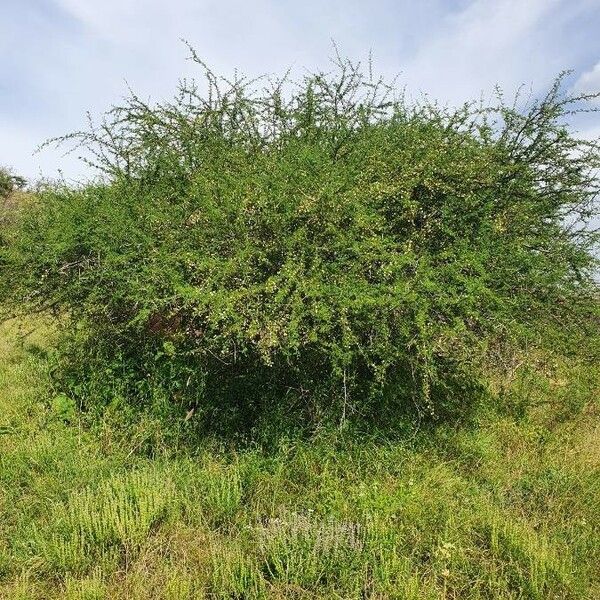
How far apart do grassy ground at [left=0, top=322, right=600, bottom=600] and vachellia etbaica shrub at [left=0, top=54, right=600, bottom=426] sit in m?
0.61

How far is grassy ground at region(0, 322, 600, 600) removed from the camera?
3510 mm

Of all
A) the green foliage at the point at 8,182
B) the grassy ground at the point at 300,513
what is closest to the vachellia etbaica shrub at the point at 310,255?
the grassy ground at the point at 300,513

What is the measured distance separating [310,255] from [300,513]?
2080mm

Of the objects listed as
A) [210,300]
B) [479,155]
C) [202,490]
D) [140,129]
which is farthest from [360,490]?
[140,129]

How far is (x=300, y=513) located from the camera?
4.21 m

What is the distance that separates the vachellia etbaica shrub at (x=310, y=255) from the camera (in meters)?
4.75

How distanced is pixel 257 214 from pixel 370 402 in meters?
2.06

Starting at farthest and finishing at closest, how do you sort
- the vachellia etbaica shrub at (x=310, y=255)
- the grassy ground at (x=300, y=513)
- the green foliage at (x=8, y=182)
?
the green foliage at (x=8, y=182) → the vachellia etbaica shrub at (x=310, y=255) → the grassy ground at (x=300, y=513)

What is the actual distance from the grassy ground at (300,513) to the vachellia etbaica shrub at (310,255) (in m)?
0.61

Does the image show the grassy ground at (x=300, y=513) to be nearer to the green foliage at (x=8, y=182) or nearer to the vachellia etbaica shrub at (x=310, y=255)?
the vachellia etbaica shrub at (x=310, y=255)

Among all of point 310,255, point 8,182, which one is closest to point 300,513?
point 310,255

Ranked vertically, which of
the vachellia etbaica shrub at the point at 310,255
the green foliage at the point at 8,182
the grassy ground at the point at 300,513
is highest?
the green foliage at the point at 8,182

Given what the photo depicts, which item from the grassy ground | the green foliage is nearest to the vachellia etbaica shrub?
the grassy ground

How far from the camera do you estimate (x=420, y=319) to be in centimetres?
448
